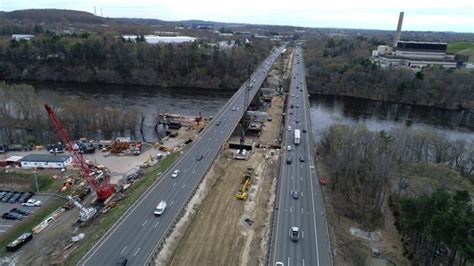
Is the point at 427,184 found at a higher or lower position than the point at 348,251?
higher

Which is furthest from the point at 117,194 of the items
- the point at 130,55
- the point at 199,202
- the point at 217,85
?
the point at 130,55

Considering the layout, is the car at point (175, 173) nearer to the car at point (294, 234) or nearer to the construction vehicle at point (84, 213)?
the construction vehicle at point (84, 213)

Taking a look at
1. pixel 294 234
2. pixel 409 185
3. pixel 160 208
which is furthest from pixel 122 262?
pixel 409 185

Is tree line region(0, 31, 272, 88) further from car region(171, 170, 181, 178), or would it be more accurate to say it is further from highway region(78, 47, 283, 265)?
car region(171, 170, 181, 178)

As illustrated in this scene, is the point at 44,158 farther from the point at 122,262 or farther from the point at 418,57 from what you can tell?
the point at 418,57

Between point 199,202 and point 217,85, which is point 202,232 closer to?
point 199,202

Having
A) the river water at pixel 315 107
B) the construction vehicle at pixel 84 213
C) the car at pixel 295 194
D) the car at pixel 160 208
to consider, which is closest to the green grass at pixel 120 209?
the construction vehicle at pixel 84 213

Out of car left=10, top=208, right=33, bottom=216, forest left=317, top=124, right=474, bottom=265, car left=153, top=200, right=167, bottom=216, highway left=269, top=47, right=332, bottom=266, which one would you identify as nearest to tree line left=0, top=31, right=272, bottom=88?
highway left=269, top=47, right=332, bottom=266
